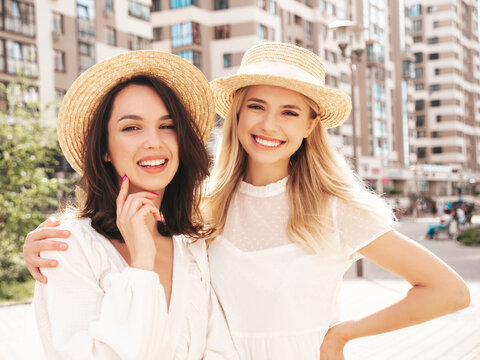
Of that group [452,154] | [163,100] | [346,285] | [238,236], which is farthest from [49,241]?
[452,154]

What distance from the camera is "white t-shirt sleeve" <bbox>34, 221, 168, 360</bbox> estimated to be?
1.96 meters

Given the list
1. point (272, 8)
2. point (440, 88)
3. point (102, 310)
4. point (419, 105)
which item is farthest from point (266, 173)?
point (440, 88)

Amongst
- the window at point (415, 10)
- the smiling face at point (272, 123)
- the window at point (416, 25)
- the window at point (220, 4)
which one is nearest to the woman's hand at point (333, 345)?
the smiling face at point (272, 123)

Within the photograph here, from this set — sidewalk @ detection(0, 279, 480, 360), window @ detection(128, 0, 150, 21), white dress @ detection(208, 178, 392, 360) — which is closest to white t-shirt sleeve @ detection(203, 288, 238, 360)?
white dress @ detection(208, 178, 392, 360)

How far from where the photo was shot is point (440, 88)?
81.2 metres

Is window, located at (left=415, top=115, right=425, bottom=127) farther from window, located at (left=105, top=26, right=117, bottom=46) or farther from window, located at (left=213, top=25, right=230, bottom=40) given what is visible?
window, located at (left=105, top=26, right=117, bottom=46)

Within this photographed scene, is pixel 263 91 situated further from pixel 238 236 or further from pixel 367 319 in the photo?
pixel 367 319

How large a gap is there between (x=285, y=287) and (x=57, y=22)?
34002 millimetres

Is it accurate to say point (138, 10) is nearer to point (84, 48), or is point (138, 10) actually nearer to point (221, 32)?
point (84, 48)

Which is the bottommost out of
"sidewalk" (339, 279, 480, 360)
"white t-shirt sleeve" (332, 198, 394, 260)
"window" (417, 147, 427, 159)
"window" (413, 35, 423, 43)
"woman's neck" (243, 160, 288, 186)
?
"sidewalk" (339, 279, 480, 360)

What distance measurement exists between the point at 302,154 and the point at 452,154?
8163 cm

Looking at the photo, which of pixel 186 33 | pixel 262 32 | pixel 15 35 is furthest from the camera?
pixel 186 33

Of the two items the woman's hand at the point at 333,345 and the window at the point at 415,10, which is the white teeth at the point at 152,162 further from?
the window at the point at 415,10

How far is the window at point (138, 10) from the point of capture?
38.1m
